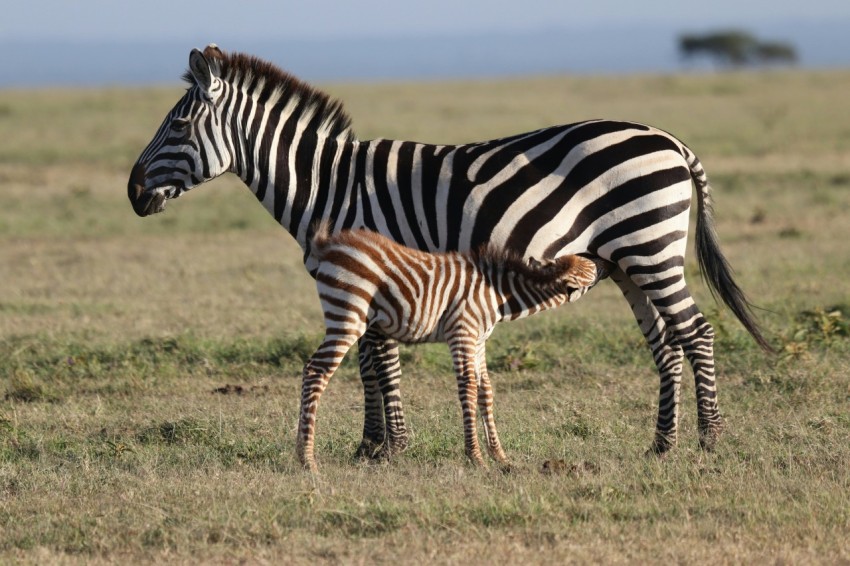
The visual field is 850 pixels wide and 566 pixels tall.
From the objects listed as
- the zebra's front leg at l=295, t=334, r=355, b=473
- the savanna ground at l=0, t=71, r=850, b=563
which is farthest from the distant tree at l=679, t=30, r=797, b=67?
the zebra's front leg at l=295, t=334, r=355, b=473

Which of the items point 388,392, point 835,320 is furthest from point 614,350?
point 388,392

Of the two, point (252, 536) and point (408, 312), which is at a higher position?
point (408, 312)

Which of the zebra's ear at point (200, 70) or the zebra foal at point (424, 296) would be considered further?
the zebra's ear at point (200, 70)

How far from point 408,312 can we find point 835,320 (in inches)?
175

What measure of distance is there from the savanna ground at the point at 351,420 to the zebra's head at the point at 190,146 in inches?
57.7

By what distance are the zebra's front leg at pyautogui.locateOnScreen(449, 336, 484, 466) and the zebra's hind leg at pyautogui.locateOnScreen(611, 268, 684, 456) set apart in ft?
3.58

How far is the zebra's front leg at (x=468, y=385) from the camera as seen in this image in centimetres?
627

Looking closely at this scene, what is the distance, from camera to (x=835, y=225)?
1523cm

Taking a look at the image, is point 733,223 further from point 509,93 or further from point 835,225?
point 509,93

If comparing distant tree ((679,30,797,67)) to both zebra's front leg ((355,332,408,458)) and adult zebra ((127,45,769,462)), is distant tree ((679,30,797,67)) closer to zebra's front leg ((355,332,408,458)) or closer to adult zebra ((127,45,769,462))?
adult zebra ((127,45,769,462))

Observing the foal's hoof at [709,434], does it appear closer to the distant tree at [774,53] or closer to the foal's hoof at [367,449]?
the foal's hoof at [367,449]

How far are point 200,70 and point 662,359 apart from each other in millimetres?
3169

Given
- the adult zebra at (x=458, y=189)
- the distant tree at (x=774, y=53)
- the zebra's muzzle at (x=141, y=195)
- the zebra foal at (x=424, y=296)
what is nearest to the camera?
the zebra foal at (x=424, y=296)

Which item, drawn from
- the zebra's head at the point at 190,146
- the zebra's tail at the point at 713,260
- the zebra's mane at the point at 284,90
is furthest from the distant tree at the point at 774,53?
the zebra's head at the point at 190,146
